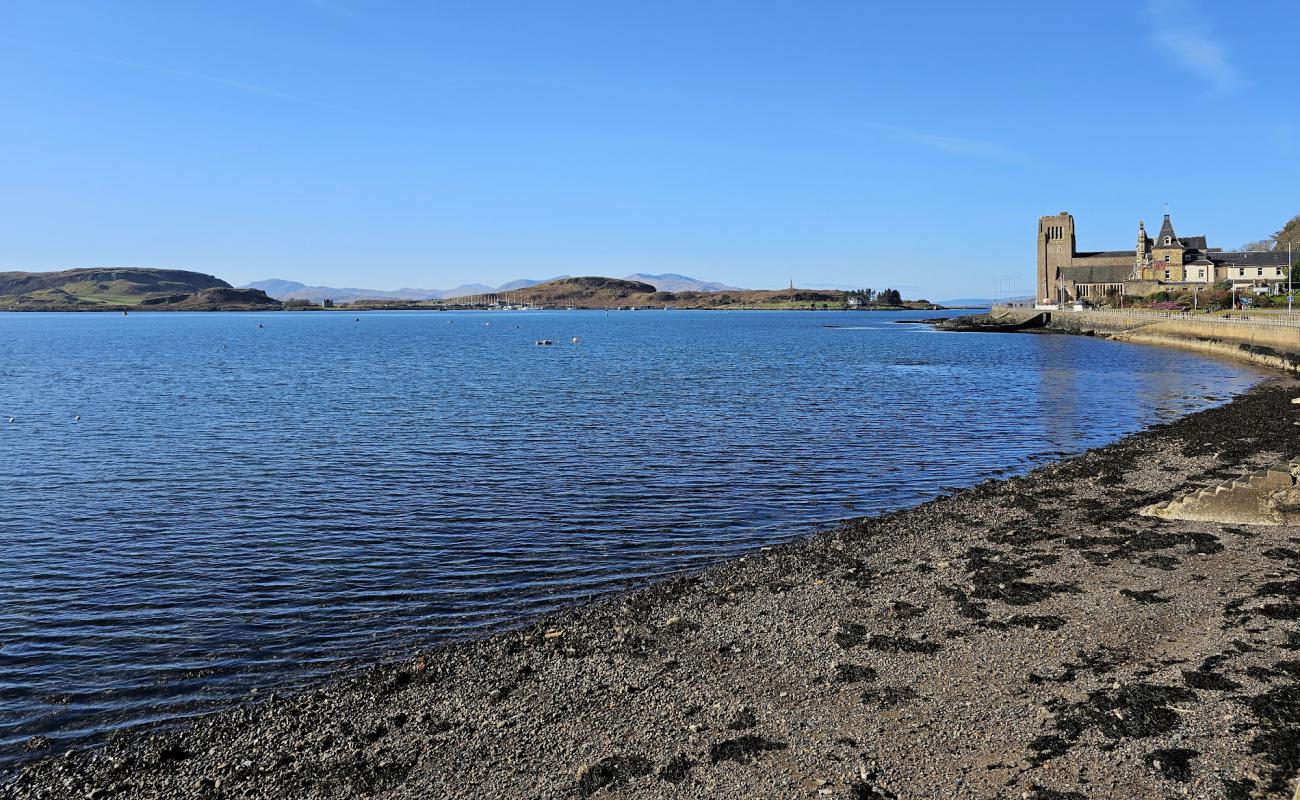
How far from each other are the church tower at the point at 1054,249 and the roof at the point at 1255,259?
45.2 meters

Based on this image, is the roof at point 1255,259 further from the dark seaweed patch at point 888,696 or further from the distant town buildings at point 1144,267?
the dark seaweed patch at point 888,696

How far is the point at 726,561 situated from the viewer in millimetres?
17406

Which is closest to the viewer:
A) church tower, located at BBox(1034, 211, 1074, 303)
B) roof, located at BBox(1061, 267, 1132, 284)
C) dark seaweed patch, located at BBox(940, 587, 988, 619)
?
dark seaweed patch, located at BBox(940, 587, 988, 619)

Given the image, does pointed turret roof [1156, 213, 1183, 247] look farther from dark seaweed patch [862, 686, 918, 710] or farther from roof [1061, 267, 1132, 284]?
dark seaweed patch [862, 686, 918, 710]

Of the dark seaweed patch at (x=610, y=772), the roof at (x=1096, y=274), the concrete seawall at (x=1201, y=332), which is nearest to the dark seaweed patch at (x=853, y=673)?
the dark seaweed patch at (x=610, y=772)

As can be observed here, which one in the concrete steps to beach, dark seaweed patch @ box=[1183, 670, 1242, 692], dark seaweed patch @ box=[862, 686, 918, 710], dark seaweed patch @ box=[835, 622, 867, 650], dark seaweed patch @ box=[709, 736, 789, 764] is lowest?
A: dark seaweed patch @ box=[709, 736, 789, 764]

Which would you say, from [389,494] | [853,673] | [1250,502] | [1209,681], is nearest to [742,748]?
[853,673]

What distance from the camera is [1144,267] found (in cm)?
16262

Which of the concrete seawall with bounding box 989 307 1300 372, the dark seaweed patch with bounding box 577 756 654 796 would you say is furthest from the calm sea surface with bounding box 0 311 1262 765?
the concrete seawall with bounding box 989 307 1300 372

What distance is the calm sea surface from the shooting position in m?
13.5

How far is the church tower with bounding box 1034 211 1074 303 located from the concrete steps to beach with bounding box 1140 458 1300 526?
7292 inches

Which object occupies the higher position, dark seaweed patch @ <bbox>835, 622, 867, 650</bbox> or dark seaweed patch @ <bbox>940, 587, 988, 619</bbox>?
dark seaweed patch @ <bbox>940, 587, 988, 619</bbox>

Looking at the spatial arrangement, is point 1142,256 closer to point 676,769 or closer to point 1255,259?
point 1255,259

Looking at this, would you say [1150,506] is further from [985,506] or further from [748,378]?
[748,378]
